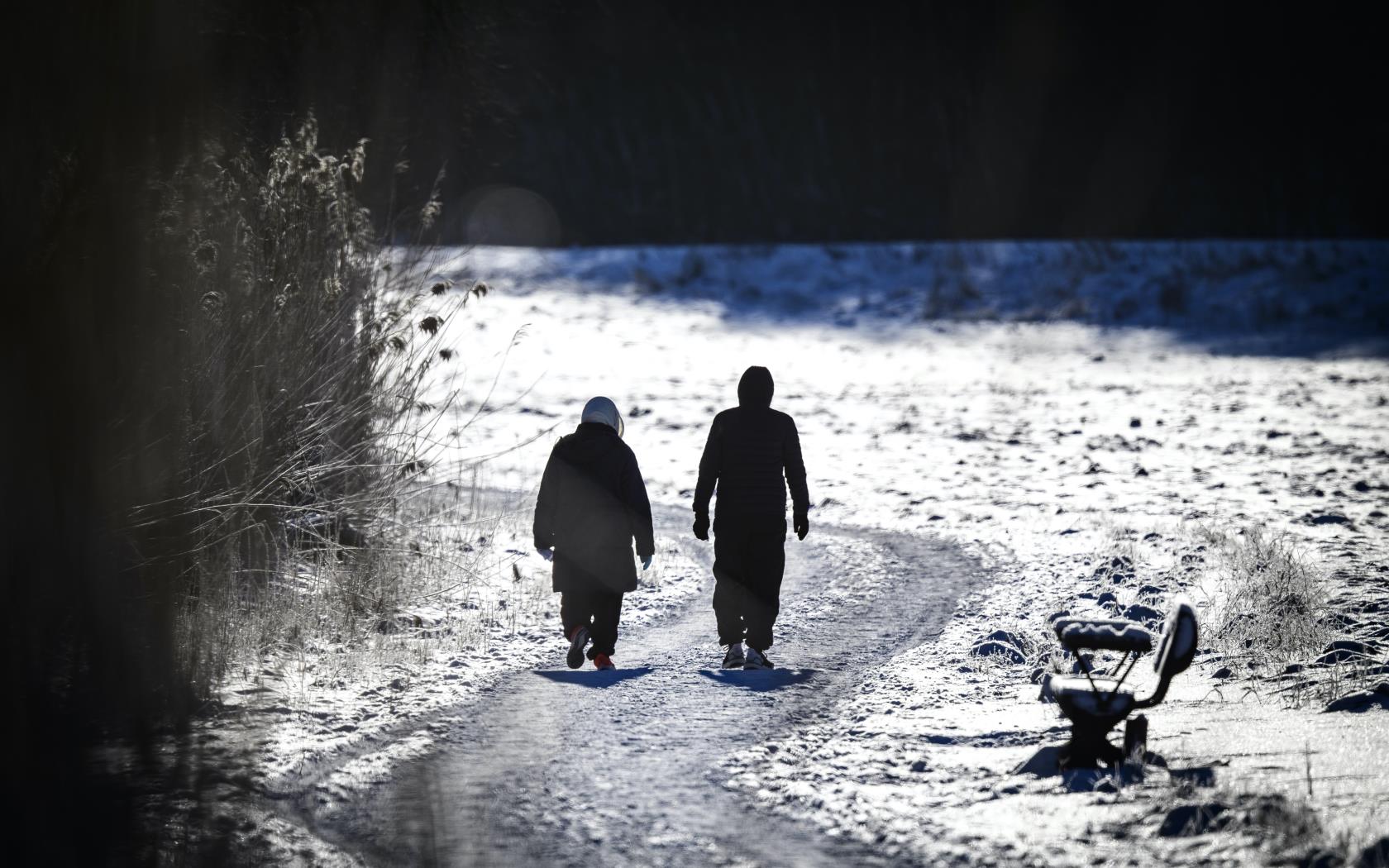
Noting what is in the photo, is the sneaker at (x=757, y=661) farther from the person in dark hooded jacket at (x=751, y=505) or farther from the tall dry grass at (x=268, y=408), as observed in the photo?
the tall dry grass at (x=268, y=408)

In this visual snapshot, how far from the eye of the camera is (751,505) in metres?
7.47

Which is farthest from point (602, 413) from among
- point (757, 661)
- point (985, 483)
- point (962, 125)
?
point (962, 125)

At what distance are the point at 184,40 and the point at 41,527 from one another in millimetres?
2811

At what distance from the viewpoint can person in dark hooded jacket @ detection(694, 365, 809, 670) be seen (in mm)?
7363

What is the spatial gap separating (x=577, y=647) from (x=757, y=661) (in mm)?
1019

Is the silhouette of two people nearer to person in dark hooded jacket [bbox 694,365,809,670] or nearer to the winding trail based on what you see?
person in dark hooded jacket [bbox 694,365,809,670]

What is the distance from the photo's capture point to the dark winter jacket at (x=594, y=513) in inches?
292

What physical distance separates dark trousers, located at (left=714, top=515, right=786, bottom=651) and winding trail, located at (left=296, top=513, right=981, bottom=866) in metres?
0.23

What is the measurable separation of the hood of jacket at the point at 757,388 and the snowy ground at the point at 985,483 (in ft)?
5.10

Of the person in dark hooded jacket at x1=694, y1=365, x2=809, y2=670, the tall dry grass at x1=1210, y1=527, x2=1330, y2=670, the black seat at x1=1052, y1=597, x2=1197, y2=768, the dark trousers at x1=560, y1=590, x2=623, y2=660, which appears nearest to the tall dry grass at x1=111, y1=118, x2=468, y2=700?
the dark trousers at x1=560, y1=590, x2=623, y2=660

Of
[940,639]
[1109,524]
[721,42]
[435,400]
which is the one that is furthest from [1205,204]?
[940,639]

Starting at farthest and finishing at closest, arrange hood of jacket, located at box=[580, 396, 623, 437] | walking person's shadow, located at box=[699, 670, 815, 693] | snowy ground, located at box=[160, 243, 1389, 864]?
1. hood of jacket, located at box=[580, 396, 623, 437]
2. walking person's shadow, located at box=[699, 670, 815, 693]
3. snowy ground, located at box=[160, 243, 1389, 864]

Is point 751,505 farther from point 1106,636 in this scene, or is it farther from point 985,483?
point 985,483

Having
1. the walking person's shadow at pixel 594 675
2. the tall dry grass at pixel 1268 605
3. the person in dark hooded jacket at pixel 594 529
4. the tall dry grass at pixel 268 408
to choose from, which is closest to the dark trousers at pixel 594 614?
the person in dark hooded jacket at pixel 594 529
